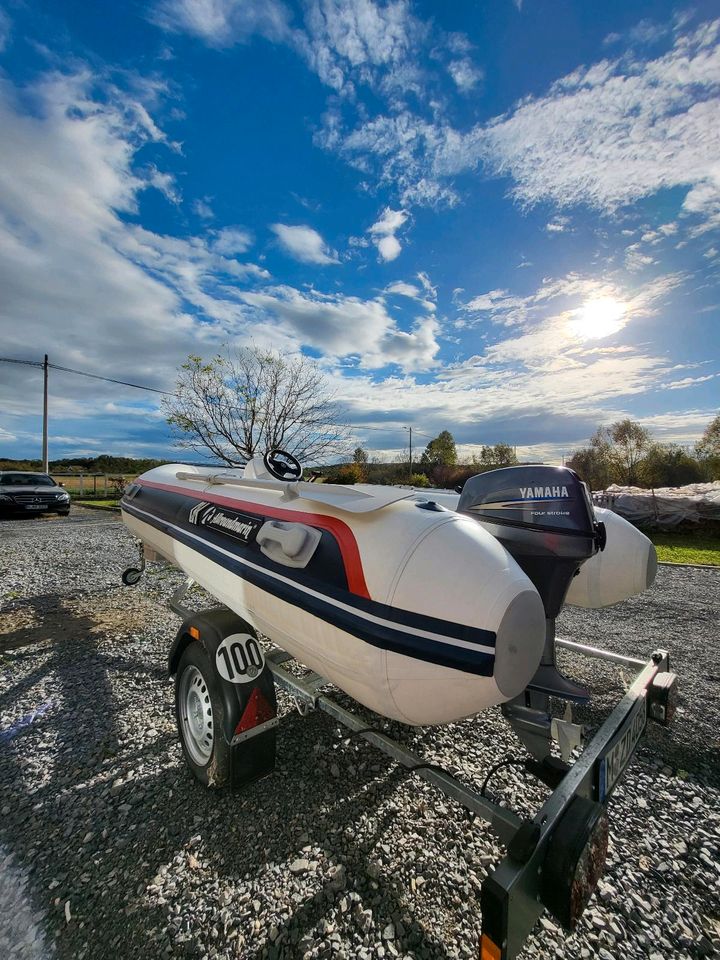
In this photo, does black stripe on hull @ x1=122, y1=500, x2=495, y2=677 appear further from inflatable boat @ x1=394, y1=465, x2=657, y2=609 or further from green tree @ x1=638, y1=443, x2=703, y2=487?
green tree @ x1=638, y1=443, x2=703, y2=487

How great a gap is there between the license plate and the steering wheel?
265 cm

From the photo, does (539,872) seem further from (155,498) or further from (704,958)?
(155,498)

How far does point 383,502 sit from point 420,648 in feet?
2.17

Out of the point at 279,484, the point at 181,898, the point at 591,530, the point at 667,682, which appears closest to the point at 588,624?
the point at 667,682

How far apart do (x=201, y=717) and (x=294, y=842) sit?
2.86ft

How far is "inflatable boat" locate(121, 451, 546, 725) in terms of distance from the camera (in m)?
1.57

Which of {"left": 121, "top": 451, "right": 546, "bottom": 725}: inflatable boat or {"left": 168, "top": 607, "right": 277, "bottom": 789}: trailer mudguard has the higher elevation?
{"left": 121, "top": 451, "right": 546, "bottom": 725}: inflatable boat

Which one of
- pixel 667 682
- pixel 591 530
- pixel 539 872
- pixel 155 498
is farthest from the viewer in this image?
pixel 155 498

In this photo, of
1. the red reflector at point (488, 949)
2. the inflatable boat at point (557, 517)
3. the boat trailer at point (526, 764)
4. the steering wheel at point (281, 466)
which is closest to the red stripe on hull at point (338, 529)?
the inflatable boat at point (557, 517)

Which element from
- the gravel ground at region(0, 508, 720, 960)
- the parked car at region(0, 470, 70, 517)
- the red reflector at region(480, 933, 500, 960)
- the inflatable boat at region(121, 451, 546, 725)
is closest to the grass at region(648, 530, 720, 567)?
the gravel ground at region(0, 508, 720, 960)

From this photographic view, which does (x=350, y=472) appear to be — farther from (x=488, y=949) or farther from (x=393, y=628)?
(x=488, y=949)

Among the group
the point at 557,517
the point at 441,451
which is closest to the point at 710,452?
the point at 441,451

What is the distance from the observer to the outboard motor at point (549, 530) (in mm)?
2217

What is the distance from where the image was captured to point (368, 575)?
5.89ft
